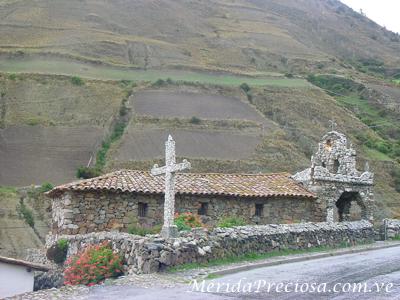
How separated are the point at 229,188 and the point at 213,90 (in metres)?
45.9

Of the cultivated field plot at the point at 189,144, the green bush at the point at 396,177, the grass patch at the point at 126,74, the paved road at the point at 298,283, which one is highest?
the grass patch at the point at 126,74

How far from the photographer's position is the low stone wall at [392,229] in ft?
78.6

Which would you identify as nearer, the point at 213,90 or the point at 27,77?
the point at 27,77

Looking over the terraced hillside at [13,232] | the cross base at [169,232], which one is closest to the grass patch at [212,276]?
the cross base at [169,232]

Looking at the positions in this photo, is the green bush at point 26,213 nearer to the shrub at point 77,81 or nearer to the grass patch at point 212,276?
the grass patch at point 212,276

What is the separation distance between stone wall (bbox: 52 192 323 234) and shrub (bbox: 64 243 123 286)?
7.64 metres

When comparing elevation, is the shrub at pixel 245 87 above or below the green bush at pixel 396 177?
above

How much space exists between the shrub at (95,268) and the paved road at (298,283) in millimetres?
1880

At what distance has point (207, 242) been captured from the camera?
47.1ft

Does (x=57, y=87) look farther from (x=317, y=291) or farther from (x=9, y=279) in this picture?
(x=317, y=291)

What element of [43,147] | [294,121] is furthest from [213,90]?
[43,147]

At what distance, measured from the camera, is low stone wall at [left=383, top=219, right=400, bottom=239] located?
78.6 feet

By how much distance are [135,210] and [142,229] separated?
155 centimetres

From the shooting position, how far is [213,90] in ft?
228
